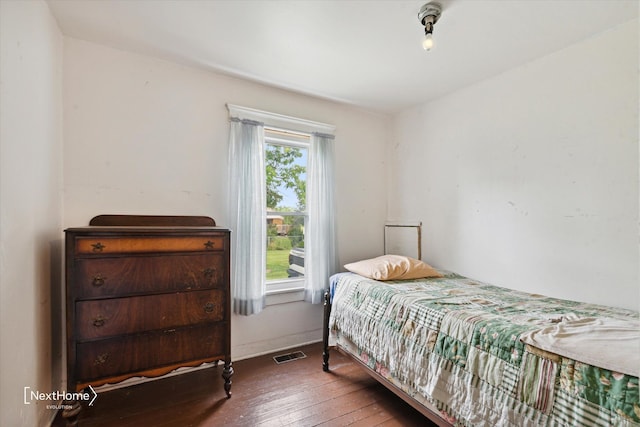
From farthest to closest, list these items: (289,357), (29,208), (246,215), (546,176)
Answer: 1. (289,357)
2. (246,215)
3. (546,176)
4. (29,208)

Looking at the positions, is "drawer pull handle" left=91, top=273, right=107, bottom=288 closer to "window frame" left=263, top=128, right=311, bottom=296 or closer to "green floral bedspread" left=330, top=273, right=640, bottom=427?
"window frame" left=263, top=128, right=311, bottom=296

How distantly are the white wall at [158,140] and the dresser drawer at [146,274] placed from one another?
595mm

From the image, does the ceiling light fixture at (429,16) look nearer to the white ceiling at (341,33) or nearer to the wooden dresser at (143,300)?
the white ceiling at (341,33)

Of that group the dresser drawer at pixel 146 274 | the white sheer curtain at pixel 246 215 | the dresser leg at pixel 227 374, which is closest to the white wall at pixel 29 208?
the dresser drawer at pixel 146 274

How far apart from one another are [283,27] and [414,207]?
6.98 feet

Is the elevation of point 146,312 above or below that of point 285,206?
below

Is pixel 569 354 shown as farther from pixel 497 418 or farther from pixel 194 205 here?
pixel 194 205

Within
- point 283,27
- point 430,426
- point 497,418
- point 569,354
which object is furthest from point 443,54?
A: point 430,426

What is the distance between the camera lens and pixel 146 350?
1.77m

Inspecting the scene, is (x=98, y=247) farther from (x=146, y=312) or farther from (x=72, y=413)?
(x=72, y=413)

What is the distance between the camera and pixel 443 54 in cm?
214

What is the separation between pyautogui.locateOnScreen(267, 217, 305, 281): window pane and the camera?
111 inches

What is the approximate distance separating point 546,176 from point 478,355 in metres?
1.50
